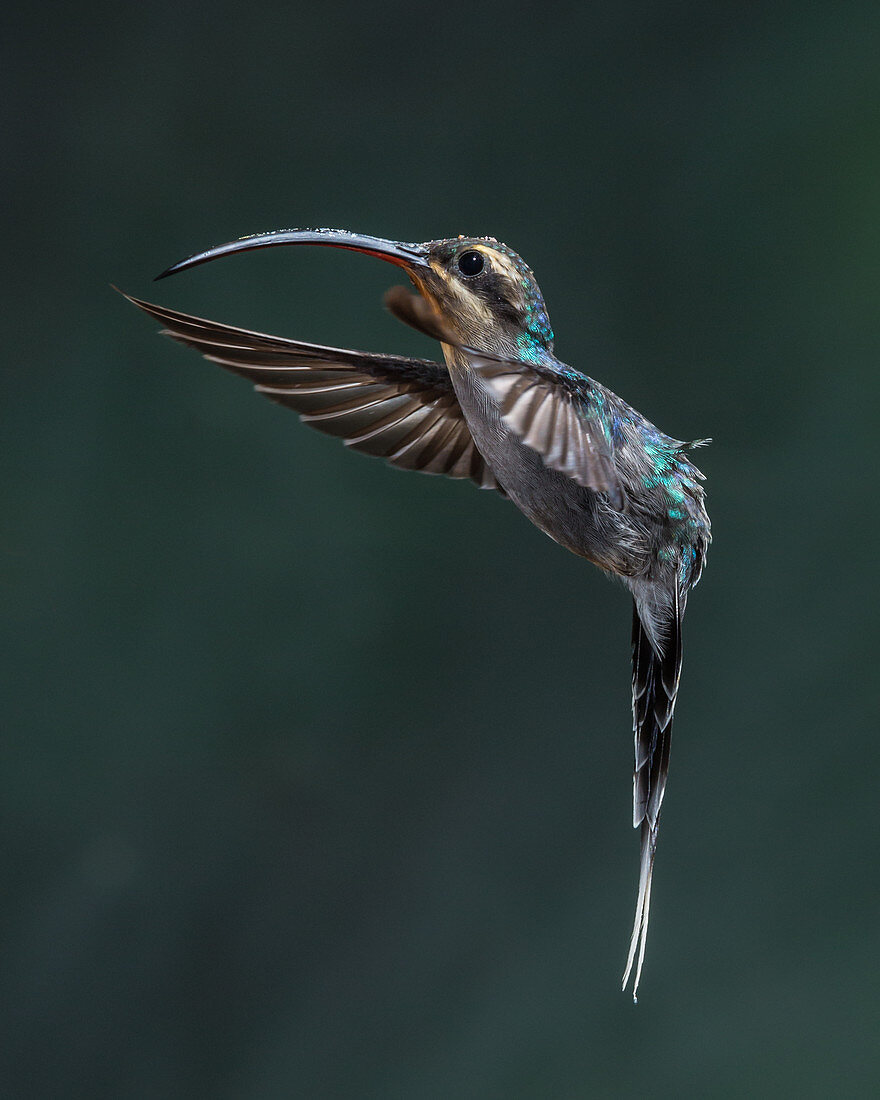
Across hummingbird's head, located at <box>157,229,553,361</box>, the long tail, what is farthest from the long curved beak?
the long tail

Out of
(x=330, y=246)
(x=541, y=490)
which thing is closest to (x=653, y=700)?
(x=541, y=490)

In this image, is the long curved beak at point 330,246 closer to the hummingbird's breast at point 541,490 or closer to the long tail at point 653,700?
the hummingbird's breast at point 541,490

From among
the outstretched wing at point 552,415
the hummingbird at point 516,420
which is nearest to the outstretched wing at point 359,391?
the hummingbird at point 516,420

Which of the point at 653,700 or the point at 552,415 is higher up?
the point at 552,415

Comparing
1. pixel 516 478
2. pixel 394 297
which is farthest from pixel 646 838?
pixel 394 297

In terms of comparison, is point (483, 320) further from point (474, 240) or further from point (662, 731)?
point (662, 731)

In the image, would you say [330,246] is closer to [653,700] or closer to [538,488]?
[538,488]
